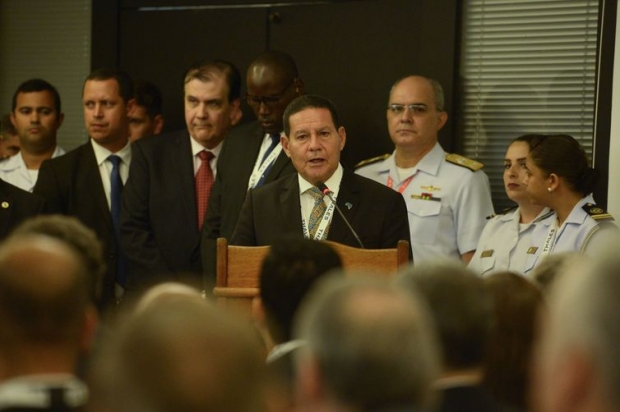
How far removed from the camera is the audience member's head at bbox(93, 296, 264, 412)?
1577mm

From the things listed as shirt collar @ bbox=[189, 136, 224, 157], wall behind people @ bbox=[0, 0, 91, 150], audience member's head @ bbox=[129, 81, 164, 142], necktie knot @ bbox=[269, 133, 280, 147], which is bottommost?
shirt collar @ bbox=[189, 136, 224, 157]

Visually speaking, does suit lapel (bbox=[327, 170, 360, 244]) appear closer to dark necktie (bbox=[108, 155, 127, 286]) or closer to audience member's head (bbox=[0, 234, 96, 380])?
dark necktie (bbox=[108, 155, 127, 286])

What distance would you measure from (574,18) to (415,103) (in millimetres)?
1057

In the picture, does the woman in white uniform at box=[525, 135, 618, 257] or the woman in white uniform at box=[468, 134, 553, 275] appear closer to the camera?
the woman in white uniform at box=[525, 135, 618, 257]

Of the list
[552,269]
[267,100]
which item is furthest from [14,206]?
[552,269]

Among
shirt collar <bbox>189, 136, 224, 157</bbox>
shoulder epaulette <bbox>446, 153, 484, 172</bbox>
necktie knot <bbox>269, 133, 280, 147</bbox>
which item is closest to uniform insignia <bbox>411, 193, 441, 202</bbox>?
shoulder epaulette <bbox>446, 153, 484, 172</bbox>

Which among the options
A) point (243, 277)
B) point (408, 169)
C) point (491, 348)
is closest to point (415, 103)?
point (408, 169)

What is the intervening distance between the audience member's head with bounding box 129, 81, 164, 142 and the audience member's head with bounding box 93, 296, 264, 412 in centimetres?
487

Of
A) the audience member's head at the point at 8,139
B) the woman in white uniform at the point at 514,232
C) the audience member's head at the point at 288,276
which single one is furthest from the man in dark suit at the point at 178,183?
the audience member's head at the point at 288,276

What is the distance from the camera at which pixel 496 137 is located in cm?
629

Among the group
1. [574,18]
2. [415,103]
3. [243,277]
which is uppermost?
[574,18]

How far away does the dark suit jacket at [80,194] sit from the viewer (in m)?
5.62

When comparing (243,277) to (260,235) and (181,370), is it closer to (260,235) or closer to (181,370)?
(260,235)

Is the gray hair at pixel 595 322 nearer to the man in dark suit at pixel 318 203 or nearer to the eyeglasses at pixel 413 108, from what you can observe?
the man in dark suit at pixel 318 203
